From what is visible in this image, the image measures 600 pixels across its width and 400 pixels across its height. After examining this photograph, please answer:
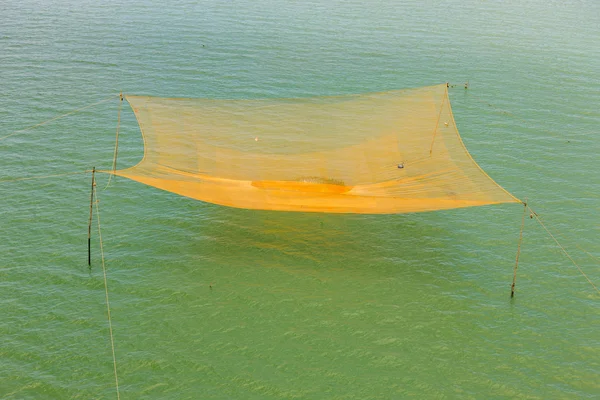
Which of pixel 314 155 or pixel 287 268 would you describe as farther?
pixel 314 155

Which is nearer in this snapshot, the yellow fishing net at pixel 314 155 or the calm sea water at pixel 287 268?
the calm sea water at pixel 287 268

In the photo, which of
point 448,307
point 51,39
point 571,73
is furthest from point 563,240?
point 51,39

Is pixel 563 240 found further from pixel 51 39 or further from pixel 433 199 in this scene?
pixel 51 39

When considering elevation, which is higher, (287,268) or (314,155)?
(314,155)

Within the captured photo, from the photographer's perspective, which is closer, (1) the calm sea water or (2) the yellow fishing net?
(1) the calm sea water
